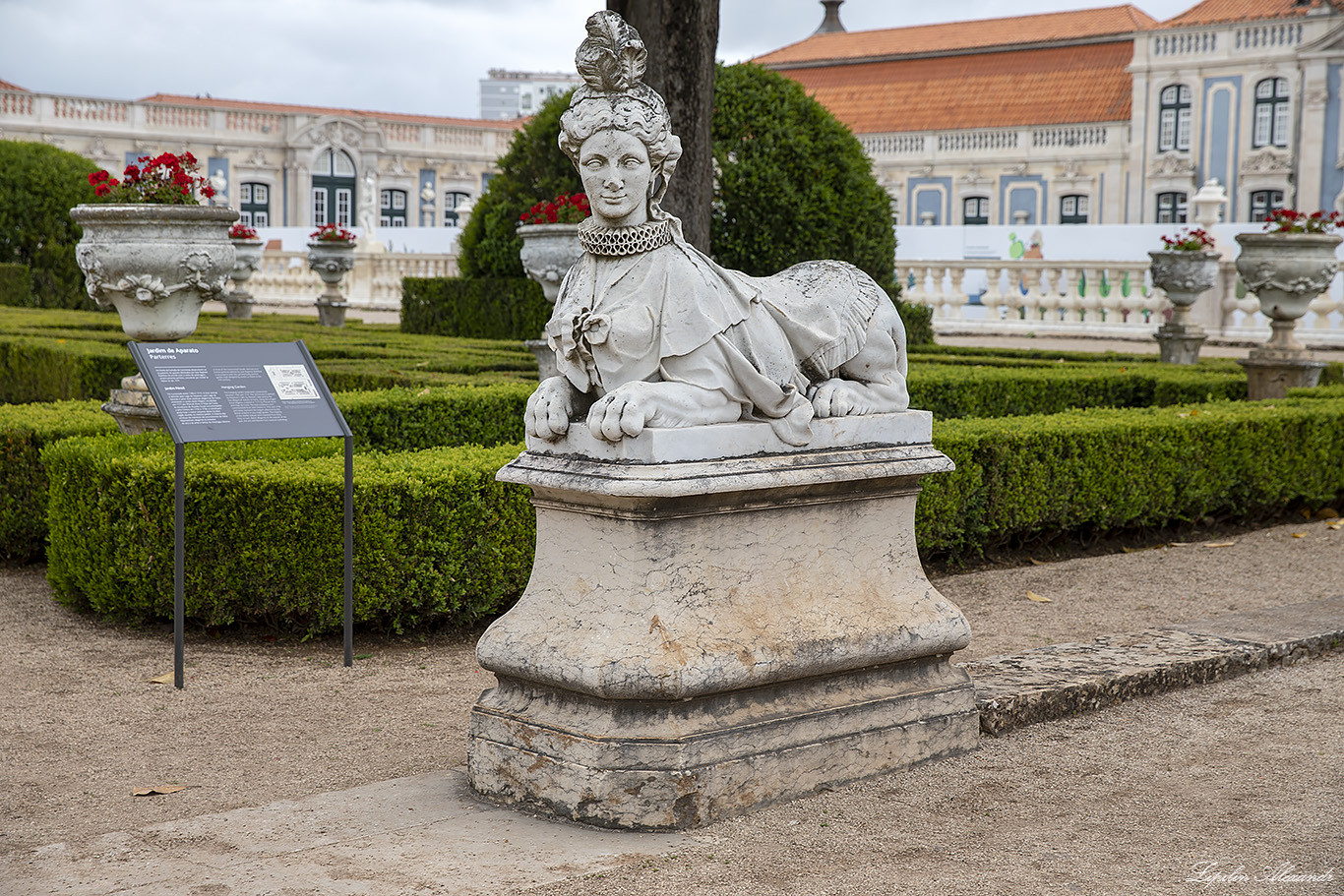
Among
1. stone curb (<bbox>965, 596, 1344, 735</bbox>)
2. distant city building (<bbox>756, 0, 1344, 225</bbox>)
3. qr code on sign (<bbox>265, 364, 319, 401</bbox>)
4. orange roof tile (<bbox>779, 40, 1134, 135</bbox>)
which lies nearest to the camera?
stone curb (<bbox>965, 596, 1344, 735</bbox>)

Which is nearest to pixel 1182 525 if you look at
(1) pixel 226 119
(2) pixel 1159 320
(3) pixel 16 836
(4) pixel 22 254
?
(3) pixel 16 836

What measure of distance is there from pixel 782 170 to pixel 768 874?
370 inches

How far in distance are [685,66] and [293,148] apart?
112 ft

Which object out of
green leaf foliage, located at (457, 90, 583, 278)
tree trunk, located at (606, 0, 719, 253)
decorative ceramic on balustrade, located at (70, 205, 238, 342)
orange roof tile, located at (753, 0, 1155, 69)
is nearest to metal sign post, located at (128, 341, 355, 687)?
decorative ceramic on balustrade, located at (70, 205, 238, 342)

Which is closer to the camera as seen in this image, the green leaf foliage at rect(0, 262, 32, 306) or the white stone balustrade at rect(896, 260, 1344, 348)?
the white stone balustrade at rect(896, 260, 1344, 348)

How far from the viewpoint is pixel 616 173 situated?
3.09 metres

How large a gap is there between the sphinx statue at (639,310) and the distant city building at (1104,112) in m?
33.0

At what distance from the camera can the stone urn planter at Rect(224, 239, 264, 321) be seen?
15531 mm

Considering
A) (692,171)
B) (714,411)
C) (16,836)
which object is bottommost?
(16,836)

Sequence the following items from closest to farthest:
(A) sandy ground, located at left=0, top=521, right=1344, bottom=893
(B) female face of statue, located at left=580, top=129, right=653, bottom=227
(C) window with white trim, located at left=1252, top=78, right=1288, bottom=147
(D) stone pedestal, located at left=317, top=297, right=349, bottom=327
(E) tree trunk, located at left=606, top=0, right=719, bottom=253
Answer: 1. (A) sandy ground, located at left=0, top=521, right=1344, bottom=893
2. (B) female face of statue, located at left=580, top=129, right=653, bottom=227
3. (E) tree trunk, located at left=606, top=0, right=719, bottom=253
4. (D) stone pedestal, located at left=317, top=297, right=349, bottom=327
5. (C) window with white trim, located at left=1252, top=78, right=1288, bottom=147

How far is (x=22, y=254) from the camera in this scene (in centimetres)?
1884

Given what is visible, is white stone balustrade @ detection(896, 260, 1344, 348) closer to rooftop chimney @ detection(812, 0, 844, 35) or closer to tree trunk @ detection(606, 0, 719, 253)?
tree trunk @ detection(606, 0, 719, 253)

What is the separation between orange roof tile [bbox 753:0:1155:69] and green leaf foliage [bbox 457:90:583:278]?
28602 mm

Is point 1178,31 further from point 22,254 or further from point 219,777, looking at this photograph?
point 219,777
